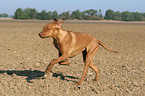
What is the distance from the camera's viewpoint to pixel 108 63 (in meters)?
9.59

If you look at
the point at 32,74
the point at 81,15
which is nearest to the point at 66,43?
the point at 32,74

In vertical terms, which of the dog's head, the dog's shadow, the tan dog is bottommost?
the dog's shadow

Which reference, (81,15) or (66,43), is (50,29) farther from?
(81,15)

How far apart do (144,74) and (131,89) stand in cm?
181

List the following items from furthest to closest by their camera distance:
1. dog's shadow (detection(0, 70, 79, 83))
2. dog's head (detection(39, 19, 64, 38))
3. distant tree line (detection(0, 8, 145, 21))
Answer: distant tree line (detection(0, 8, 145, 21))
dog's shadow (detection(0, 70, 79, 83))
dog's head (detection(39, 19, 64, 38))

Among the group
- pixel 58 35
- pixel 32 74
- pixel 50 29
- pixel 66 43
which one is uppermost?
pixel 50 29

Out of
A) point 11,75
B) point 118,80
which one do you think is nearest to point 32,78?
point 11,75

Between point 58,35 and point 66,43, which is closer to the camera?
point 58,35

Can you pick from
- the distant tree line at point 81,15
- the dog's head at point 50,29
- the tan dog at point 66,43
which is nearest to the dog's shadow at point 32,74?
the tan dog at point 66,43

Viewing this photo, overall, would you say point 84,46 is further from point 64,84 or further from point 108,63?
point 108,63

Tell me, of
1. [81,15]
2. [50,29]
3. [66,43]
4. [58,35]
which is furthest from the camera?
[81,15]

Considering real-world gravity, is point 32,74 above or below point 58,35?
below

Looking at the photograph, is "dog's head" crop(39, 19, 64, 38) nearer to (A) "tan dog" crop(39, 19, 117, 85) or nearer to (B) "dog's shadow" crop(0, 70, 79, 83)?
(A) "tan dog" crop(39, 19, 117, 85)

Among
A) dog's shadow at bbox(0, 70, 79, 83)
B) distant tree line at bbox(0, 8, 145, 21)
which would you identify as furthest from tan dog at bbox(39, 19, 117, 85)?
distant tree line at bbox(0, 8, 145, 21)
